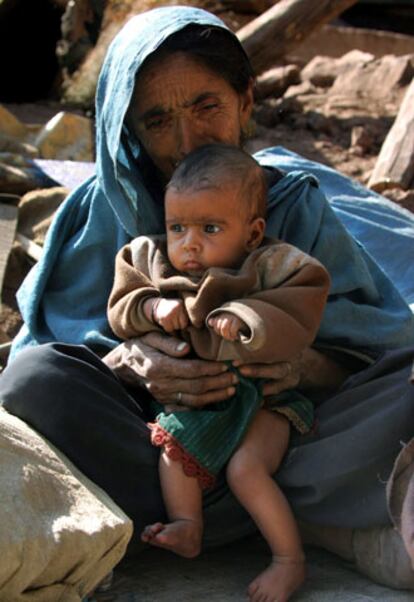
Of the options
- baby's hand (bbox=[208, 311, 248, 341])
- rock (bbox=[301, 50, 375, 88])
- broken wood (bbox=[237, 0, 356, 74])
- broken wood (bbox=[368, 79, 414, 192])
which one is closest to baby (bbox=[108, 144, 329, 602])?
baby's hand (bbox=[208, 311, 248, 341])

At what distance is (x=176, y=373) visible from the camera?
2.88 metres

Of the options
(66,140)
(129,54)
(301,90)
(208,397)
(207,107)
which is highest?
(129,54)

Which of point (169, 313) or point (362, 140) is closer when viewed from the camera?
point (169, 313)

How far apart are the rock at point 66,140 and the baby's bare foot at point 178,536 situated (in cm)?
436

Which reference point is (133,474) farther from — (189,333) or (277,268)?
(277,268)

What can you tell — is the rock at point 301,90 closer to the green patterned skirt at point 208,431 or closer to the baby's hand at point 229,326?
the green patterned skirt at point 208,431

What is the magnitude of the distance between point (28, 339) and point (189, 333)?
75cm

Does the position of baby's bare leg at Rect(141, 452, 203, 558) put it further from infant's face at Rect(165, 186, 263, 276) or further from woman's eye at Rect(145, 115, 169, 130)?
woman's eye at Rect(145, 115, 169, 130)

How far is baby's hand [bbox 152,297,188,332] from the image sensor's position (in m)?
2.84

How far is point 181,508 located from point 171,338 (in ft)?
1.26

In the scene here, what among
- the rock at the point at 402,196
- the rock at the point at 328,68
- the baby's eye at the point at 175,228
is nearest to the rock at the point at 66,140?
the rock at the point at 402,196

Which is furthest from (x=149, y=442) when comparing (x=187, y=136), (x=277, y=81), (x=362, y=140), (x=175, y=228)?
(x=277, y=81)

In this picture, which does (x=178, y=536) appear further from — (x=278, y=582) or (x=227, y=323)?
(x=227, y=323)

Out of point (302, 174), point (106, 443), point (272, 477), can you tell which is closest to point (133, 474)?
point (106, 443)
